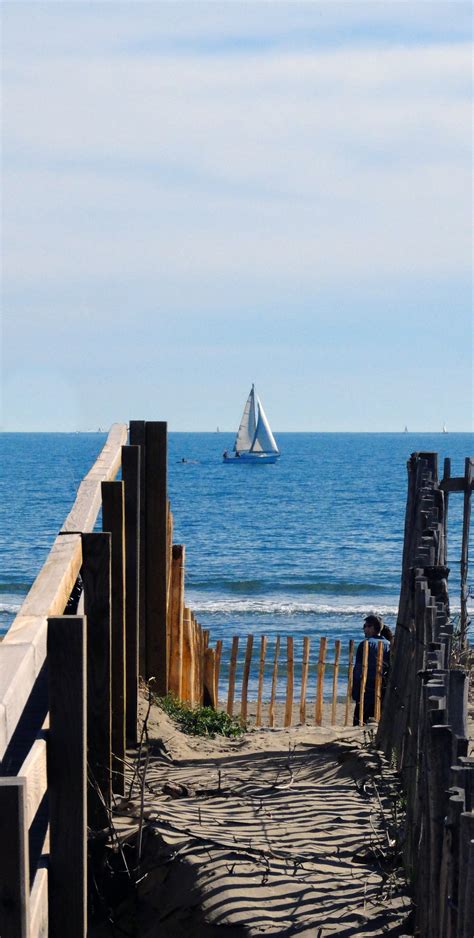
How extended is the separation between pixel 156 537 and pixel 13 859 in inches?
200

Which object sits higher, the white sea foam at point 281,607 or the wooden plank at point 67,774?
the wooden plank at point 67,774

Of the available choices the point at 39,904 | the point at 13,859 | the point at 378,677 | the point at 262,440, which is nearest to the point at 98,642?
the point at 39,904

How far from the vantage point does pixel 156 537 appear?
6.87 m

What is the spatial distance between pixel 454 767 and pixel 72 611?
169 cm

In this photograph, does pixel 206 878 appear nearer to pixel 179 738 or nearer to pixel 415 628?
pixel 415 628

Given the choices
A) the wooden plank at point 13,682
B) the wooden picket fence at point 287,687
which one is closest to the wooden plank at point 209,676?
the wooden picket fence at point 287,687

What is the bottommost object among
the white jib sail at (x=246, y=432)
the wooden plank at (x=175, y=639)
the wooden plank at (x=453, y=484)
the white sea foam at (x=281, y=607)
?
the white sea foam at (x=281, y=607)

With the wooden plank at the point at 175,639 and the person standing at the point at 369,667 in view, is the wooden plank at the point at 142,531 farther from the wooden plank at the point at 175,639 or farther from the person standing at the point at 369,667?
the person standing at the point at 369,667

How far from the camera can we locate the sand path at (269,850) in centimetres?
400

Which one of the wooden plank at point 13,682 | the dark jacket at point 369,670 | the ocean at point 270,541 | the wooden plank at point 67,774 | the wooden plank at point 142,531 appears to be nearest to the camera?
the wooden plank at point 13,682

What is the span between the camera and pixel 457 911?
2783 millimetres

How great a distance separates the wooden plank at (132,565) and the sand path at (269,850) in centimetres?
49

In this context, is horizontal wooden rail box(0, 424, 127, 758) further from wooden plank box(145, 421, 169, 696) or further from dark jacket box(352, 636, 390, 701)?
dark jacket box(352, 636, 390, 701)

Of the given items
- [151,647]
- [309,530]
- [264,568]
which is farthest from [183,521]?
[151,647]
